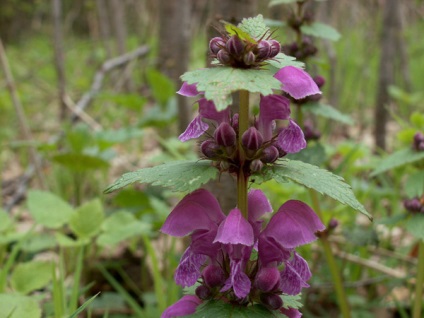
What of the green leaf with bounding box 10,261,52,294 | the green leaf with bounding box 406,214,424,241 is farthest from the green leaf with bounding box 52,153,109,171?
the green leaf with bounding box 406,214,424,241

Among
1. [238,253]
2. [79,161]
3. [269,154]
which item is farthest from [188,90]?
[79,161]

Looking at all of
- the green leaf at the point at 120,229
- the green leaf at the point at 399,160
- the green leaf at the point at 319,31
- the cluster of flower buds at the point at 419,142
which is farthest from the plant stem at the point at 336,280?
the green leaf at the point at 120,229

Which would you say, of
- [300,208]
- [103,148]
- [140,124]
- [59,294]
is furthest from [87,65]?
[300,208]

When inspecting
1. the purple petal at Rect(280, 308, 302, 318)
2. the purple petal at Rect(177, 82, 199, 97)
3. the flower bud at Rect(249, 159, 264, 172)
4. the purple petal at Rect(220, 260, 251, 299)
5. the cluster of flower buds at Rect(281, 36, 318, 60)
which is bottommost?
the purple petal at Rect(280, 308, 302, 318)

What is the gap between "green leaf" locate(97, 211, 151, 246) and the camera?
1.69m

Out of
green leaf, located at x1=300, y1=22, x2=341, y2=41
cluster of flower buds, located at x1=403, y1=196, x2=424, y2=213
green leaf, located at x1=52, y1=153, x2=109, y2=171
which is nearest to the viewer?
cluster of flower buds, located at x1=403, y1=196, x2=424, y2=213

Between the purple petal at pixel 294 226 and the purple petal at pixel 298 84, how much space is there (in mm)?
200

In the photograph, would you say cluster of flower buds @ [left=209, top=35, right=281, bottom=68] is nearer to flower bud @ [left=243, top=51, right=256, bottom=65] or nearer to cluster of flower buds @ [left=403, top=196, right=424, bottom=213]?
flower bud @ [left=243, top=51, right=256, bottom=65]

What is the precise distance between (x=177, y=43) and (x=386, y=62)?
4.66 feet

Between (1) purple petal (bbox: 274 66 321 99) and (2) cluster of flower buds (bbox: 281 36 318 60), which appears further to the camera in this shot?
(2) cluster of flower buds (bbox: 281 36 318 60)

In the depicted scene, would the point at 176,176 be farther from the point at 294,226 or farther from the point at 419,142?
the point at 419,142

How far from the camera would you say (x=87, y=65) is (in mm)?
8148

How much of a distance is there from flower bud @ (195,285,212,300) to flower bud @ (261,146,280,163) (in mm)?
Result: 237

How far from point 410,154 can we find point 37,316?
3.64 feet
